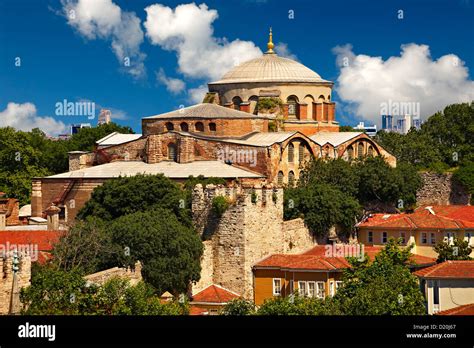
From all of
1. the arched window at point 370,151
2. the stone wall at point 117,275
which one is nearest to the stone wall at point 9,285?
the stone wall at point 117,275

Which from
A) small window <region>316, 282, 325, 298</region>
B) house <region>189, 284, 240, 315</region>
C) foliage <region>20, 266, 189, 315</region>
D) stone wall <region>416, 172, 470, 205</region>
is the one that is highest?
stone wall <region>416, 172, 470, 205</region>

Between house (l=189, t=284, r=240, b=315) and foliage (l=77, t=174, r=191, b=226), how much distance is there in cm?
427

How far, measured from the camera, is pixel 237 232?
125ft

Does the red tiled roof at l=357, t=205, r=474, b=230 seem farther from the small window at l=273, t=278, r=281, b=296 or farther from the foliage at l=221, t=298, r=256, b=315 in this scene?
the foliage at l=221, t=298, r=256, b=315

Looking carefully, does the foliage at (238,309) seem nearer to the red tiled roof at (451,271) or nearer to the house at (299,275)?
the house at (299,275)

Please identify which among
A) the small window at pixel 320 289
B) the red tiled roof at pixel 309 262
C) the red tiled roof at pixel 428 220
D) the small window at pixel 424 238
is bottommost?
the small window at pixel 320 289

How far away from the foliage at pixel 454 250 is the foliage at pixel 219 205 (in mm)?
7234

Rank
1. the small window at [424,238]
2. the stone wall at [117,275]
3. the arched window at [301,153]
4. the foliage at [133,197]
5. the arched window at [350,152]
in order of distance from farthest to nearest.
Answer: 1. the arched window at [350,152]
2. the arched window at [301,153]
3. the small window at [424,238]
4. the foliage at [133,197]
5. the stone wall at [117,275]

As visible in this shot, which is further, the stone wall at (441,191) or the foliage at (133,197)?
the stone wall at (441,191)

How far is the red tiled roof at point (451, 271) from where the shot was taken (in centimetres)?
3438

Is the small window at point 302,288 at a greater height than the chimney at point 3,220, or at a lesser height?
lesser

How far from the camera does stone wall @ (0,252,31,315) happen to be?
26312 mm

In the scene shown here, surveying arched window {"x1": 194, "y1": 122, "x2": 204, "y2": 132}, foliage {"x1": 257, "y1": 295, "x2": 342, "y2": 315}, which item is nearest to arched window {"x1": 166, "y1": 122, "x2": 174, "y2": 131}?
arched window {"x1": 194, "y1": 122, "x2": 204, "y2": 132}

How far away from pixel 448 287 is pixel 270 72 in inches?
1168
